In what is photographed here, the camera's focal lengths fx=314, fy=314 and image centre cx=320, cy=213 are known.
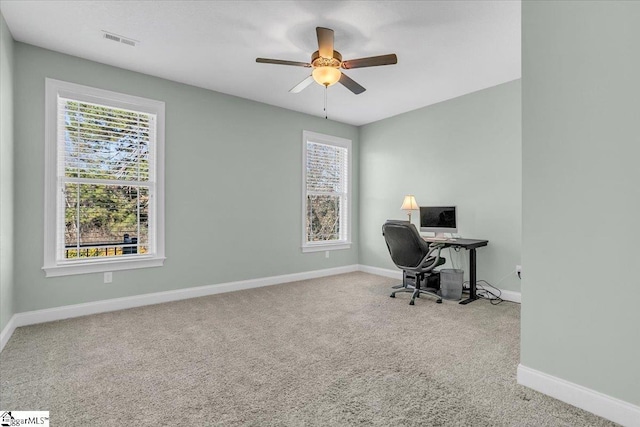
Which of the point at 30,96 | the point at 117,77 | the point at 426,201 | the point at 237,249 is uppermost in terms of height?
the point at 117,77

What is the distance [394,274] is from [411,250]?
152cm

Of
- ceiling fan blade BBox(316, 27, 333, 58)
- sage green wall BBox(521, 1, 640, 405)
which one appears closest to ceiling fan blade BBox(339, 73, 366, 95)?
ceiling fan blade BBox(316, 27, 333, 58)

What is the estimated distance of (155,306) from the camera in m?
3.62

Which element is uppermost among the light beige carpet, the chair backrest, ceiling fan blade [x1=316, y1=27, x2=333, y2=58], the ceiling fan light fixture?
ceiling fan blade [x1=316, y1=27, x2=333, y2=58]

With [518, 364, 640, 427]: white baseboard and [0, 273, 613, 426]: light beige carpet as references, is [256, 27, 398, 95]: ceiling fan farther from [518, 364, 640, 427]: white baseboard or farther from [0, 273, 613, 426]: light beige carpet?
[518, 364, 640, 427]: white baseboard

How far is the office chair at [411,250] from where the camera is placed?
3641 millimetres

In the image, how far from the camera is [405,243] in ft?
12.3

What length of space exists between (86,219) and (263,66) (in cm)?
249

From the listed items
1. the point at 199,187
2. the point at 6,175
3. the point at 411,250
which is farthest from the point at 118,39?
the point at 411,250

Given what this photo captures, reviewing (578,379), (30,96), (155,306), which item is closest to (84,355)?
(155,306)

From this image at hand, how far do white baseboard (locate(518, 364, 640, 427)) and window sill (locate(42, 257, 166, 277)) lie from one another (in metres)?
3.69

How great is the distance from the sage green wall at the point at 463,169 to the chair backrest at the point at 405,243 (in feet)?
3.20

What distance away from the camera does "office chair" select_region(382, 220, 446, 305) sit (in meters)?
3.64

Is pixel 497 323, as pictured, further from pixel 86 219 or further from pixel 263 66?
pixel 86 219
